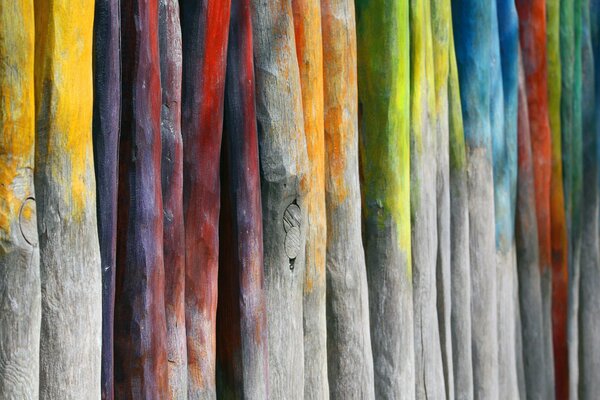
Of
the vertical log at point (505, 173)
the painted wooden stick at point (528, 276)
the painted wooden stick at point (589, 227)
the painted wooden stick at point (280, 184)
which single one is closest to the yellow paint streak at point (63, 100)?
the painted wooden stick at point (280, 184)

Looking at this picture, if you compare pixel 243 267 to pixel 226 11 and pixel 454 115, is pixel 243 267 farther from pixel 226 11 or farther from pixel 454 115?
pixel 454 115

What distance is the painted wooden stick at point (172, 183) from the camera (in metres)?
2.34

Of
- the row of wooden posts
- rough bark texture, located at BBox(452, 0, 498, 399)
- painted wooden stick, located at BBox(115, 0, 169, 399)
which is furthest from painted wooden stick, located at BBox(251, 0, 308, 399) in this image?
rough bark texture, located at BBox(452, 0, 498, 399)

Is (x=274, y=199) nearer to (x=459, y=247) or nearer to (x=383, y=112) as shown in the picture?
(x=383, y=112)

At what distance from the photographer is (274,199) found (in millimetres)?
2639

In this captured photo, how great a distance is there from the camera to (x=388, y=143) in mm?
3150

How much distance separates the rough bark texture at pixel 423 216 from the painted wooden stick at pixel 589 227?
4.29 ft

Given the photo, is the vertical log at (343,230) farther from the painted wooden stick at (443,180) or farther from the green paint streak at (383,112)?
the painted wooden stick at (443,180)

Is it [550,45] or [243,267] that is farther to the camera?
[550,45]

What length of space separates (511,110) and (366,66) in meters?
1.10

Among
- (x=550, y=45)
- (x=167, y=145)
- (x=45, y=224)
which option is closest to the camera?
(x=45, y=224)

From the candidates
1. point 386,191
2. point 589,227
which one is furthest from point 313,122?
point 589,227

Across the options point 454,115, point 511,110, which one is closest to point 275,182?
point 454,115

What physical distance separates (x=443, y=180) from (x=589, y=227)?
1.23 meters
